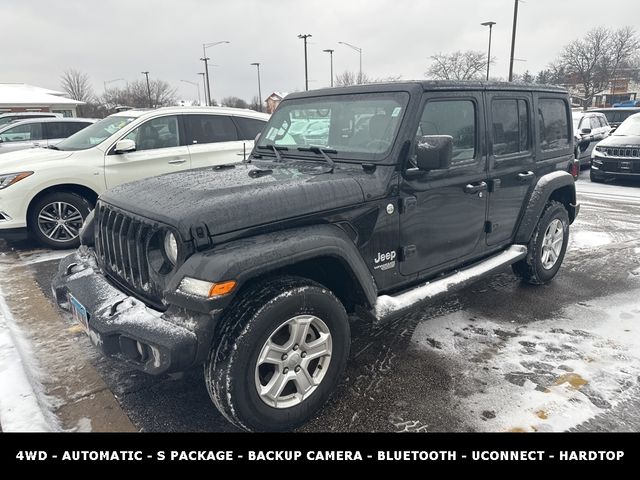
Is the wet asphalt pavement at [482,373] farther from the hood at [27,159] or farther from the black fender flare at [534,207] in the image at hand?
the hood at [27,159]

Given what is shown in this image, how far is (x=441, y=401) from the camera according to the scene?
9.61 ft

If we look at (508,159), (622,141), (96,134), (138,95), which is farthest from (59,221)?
(138,95)

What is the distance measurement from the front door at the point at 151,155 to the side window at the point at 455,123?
4458 millimetres

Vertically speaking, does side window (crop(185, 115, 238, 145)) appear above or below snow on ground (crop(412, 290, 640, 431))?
above

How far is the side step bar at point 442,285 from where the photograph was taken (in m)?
3.08

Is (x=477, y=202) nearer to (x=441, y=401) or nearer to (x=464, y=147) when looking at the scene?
(x=464, y=147)

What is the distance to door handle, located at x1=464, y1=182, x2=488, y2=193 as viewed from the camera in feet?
12.0

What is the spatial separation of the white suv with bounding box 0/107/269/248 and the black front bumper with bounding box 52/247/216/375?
120 inches

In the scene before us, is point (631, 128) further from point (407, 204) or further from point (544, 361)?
point (407, 204)

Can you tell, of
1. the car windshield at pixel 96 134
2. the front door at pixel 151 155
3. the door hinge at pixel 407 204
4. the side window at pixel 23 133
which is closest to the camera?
the door hinge at pixel 407 204

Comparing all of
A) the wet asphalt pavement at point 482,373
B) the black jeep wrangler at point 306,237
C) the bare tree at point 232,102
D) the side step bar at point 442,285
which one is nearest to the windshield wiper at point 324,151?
the black jeep wrangler at point 306,237

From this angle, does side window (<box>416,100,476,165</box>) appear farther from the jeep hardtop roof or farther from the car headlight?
the car headlight

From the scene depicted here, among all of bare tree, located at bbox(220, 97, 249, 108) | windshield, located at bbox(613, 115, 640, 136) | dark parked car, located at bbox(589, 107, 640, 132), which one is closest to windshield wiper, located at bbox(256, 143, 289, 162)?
windshield, located at bbox(613, 115, 640, 136)
